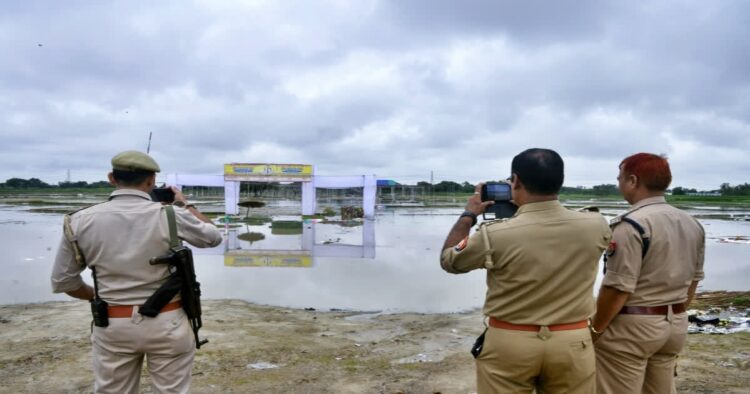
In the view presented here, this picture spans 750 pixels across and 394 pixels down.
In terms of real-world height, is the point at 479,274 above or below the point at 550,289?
below

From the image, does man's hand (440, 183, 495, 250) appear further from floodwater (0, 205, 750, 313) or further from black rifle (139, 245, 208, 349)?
floodwater (0, 205, 750, 313)

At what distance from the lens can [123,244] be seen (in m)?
2.50

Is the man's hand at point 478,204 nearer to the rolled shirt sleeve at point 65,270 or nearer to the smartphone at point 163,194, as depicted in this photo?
the smartphone at point 163,194

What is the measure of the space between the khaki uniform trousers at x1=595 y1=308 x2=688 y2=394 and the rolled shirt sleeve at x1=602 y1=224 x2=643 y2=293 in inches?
8.9

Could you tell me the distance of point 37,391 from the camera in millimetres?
4004

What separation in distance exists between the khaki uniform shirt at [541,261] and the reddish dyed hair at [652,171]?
0.67 m

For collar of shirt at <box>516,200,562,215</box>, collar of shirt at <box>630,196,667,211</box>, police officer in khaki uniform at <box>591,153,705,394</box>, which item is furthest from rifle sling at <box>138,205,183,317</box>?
collar of shirt at <box>630,196,667,211</box>

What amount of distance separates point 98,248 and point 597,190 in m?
106

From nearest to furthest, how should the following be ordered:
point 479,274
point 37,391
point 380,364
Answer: point 37,391 → point 380,364 → point 479,274

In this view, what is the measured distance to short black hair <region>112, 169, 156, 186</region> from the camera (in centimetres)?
260

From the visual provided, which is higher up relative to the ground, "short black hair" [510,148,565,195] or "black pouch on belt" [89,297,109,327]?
"short black hair" [510,148,565,195]

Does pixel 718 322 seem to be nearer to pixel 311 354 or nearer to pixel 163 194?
pixel 311 354

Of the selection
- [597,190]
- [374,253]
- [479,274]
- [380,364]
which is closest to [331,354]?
[380,364]

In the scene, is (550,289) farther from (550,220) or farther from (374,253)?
(374,253)
